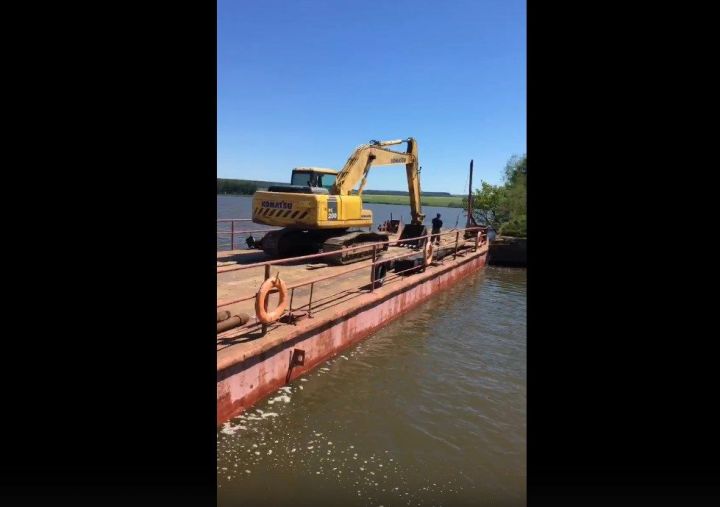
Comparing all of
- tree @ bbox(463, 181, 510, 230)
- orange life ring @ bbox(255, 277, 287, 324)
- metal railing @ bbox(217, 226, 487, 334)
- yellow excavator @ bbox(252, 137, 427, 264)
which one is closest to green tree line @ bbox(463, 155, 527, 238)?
tree @ bbox(463, 181, 510, 230)

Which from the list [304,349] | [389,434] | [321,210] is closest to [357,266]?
[321,210]

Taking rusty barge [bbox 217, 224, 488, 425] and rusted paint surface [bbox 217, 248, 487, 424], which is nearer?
rusted paint surface [bbox 217, 248, 487, 424]

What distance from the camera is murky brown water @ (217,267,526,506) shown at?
4.45 meters

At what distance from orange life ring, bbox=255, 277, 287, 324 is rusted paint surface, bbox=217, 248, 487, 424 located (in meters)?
0.37

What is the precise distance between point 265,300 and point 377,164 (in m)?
10.1

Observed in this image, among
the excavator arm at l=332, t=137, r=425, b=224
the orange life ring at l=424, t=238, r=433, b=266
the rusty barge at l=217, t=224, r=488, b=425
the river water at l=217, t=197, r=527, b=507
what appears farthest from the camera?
the excavator arm at l=332, t=137, r=425, b=224

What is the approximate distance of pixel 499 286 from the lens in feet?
53.0

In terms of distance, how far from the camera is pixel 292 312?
7.27 m

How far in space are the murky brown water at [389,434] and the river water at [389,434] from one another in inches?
0.5

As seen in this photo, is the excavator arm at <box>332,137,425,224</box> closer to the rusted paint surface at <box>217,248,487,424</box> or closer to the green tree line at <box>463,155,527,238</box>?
the rusted paint surface at <box>217,248,487,424</box>

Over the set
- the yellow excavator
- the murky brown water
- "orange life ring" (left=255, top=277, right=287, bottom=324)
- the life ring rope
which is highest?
the yellow excavator
